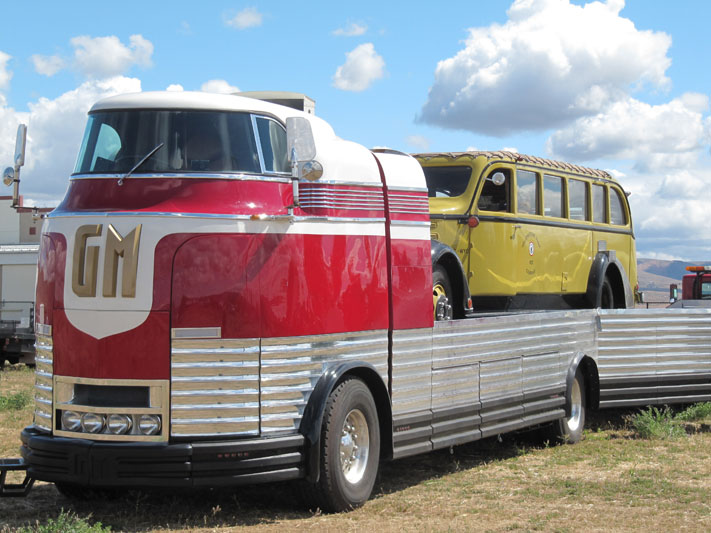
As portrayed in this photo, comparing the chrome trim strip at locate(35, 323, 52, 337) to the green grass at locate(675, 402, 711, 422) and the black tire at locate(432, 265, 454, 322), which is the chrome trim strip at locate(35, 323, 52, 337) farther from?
the green grass at locate(675, 402, 711, 422)

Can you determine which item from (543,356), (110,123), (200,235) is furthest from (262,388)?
(543,356)

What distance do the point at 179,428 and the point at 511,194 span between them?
639 cm

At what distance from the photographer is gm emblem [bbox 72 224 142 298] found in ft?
23.0

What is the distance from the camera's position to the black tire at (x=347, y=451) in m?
7.38

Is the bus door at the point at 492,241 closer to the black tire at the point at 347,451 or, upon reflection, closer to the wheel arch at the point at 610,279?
the wheel arch at the point at 610,279

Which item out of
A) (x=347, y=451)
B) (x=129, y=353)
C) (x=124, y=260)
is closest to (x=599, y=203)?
(x=347, y=451)

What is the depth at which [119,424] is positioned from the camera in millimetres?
6984

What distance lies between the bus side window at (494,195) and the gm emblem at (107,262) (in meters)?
5.82

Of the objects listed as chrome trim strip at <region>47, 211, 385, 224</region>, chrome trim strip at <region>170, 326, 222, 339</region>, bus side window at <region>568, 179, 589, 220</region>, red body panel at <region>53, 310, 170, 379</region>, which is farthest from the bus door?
red body panel at <region>53, 310, 170, 379</region>

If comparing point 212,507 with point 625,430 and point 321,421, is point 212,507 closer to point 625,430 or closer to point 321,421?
point 321,421

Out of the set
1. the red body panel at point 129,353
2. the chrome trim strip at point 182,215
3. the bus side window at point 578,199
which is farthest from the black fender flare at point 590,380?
the red body panel at point 129,353

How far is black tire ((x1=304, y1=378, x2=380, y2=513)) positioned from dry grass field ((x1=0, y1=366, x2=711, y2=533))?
13 cm

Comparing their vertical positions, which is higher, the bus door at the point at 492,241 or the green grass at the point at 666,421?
the bus door at the point at 492,241

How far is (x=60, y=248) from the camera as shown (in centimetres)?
734
